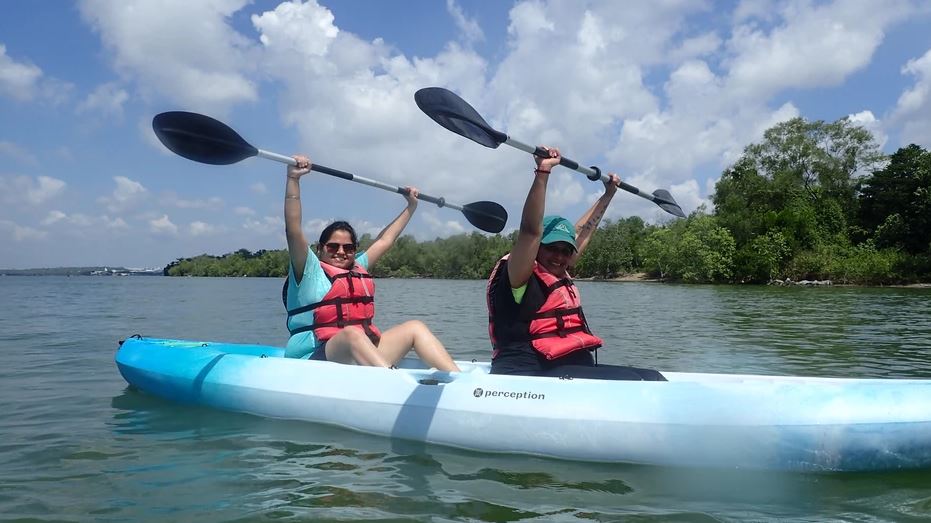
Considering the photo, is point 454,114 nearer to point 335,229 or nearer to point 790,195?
point 335,229

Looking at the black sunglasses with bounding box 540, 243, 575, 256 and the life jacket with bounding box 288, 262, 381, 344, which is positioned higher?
the black sunglasses with bounding box 540, 243, 575, 256

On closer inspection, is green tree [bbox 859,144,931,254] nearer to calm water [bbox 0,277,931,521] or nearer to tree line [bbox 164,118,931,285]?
tree line [bbox 164,118,931,285]

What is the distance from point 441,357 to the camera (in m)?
4.46

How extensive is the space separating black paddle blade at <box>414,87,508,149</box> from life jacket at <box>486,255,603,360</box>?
3.50 feet

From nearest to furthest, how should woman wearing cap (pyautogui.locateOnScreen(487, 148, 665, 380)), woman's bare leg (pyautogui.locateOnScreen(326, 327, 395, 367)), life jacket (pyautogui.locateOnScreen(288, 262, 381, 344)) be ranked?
woman wearing cap (pyautogui.locateOnScreen(487, 148, 665, 380)) < woman's bare leg (pyautogui.locateOnScreen(326, 327, 395, 367)) < life jacket (pyautogui.locateOnScreen(288, 262, 381, 344))

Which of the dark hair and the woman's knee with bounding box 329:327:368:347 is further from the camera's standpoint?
the dark hair

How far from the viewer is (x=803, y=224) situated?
132 feet

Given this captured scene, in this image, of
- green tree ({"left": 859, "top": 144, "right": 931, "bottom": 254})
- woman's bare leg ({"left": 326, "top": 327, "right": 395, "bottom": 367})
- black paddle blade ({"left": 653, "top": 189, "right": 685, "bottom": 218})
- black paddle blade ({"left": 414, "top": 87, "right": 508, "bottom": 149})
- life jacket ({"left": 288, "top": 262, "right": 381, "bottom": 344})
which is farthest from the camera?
green tree ({"left": 859, "top": 144, "right": 931, "bottom": 254})

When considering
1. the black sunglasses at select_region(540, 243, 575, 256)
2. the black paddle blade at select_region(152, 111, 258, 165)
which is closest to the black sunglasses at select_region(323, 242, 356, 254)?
the black paddle blade at select_region(152, 111, 258, 165)

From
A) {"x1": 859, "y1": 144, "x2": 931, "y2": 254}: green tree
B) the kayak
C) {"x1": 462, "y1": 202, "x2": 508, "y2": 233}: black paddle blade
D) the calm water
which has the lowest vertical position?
the calm water

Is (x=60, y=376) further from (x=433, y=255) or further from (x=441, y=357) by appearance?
(x=433, y=255)

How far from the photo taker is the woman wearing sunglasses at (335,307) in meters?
4.40

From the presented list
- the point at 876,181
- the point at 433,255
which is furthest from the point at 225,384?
the point at 433,255

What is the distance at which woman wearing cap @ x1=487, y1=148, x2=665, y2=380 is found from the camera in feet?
12.3
